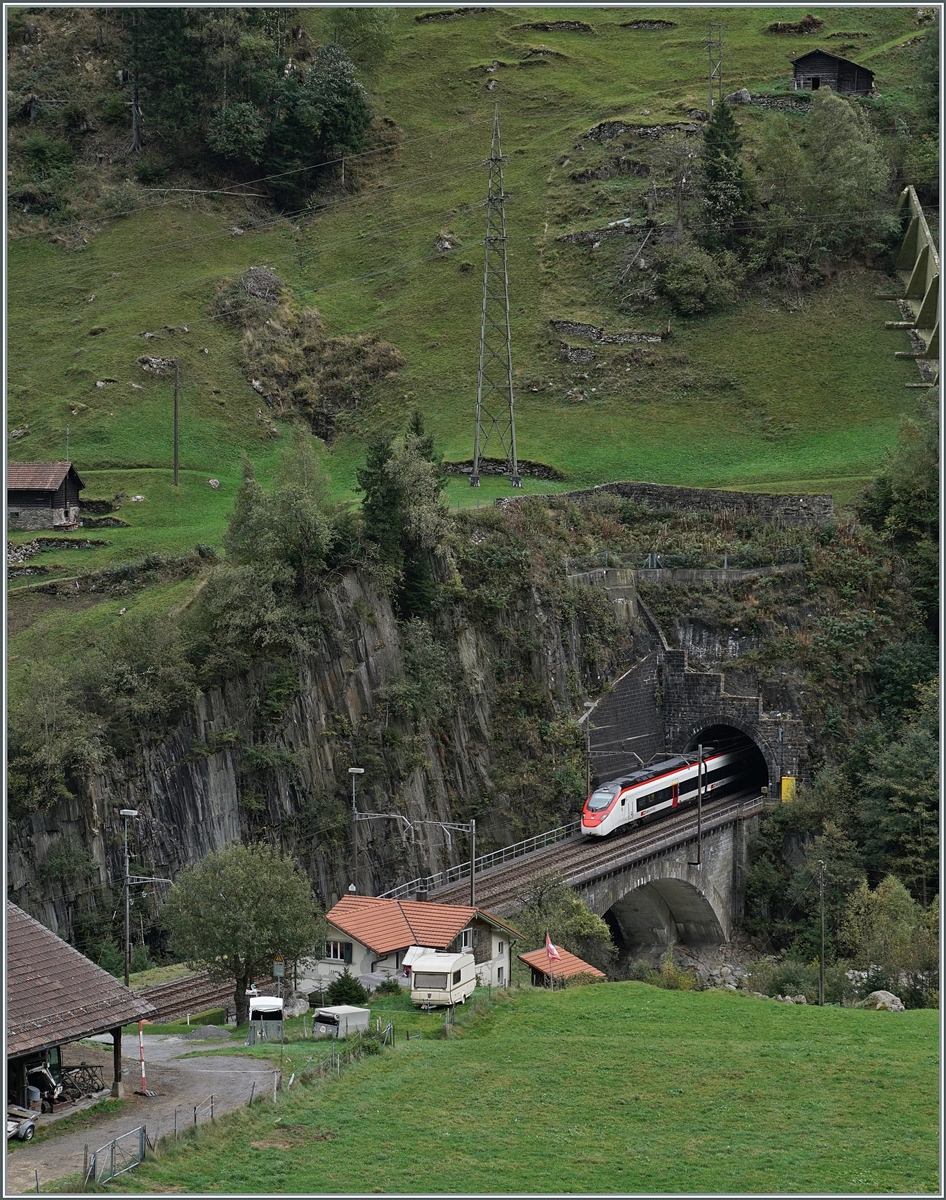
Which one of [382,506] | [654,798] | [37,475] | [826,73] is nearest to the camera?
[382,506]

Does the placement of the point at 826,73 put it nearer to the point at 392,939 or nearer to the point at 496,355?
the point at 496,355

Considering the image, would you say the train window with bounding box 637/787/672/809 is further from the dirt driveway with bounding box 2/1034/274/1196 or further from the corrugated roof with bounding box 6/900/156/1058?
the corrugated roof with bounding box 6/900/156/1058

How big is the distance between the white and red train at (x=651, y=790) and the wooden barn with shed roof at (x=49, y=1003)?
32035 mm

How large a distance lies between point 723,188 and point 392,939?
61449mm

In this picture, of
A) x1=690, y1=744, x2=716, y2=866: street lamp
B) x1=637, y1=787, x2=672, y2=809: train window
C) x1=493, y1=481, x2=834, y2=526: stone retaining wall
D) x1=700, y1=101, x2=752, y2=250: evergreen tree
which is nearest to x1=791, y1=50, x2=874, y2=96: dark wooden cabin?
x1=700, y1=101, x2=752, y2=250: evergreen tree

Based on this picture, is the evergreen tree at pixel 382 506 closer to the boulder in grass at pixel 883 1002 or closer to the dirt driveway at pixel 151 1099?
the boulder in grass at pixel 883 1002

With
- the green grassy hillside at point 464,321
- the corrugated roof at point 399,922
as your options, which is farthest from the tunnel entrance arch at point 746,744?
the corrugated roof at point 399,922

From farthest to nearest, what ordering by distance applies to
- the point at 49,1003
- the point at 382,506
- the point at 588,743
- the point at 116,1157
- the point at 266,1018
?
the point at 588,743 < the point at 382,506 < the point at 266,1018 < the point at 49,1003 < the point at 116,1157

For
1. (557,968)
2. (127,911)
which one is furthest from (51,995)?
(557,968)

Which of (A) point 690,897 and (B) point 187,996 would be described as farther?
(A) point 690,897

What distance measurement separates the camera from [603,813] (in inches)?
2434

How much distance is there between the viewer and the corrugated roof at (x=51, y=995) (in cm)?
2992

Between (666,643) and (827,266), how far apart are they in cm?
3320

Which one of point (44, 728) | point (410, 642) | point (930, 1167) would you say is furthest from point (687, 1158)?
point (410, 642)
